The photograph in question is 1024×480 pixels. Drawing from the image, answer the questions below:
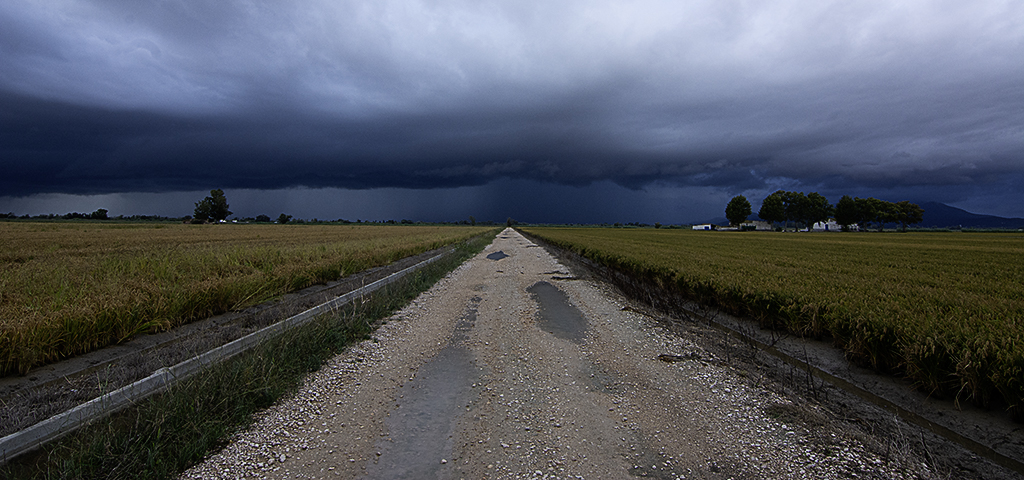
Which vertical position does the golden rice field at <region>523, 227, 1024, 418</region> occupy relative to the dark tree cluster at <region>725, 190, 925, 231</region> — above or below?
below

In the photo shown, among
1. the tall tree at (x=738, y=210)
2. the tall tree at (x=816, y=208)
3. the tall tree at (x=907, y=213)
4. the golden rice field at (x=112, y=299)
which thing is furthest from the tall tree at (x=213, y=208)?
the tall tree at (x=907, y=213)

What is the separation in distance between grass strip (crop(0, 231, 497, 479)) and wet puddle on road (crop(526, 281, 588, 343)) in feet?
12.6

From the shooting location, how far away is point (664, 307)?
9938 millimetres

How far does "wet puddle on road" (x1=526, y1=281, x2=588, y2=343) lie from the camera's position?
7.35m

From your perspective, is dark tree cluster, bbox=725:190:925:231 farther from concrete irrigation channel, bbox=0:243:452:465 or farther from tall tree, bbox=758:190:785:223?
concrete irrigation channel, bbox=0:243:452:465

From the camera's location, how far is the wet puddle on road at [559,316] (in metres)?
7.35

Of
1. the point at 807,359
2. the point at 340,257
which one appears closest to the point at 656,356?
the point at 807,359

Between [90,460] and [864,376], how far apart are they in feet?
26.4

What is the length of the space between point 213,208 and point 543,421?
503ft

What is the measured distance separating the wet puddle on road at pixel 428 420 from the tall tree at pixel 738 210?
5961 inches

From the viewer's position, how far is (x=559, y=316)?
346 inches

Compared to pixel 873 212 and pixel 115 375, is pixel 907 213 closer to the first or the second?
pixel 873 212

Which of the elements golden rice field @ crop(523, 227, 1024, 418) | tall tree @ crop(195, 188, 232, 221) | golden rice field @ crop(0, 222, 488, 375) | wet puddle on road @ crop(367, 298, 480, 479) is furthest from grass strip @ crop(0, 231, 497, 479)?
tall tree @ crop(195, 188, 232, 221)

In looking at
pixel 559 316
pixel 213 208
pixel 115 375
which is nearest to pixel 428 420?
pixel 115 375
